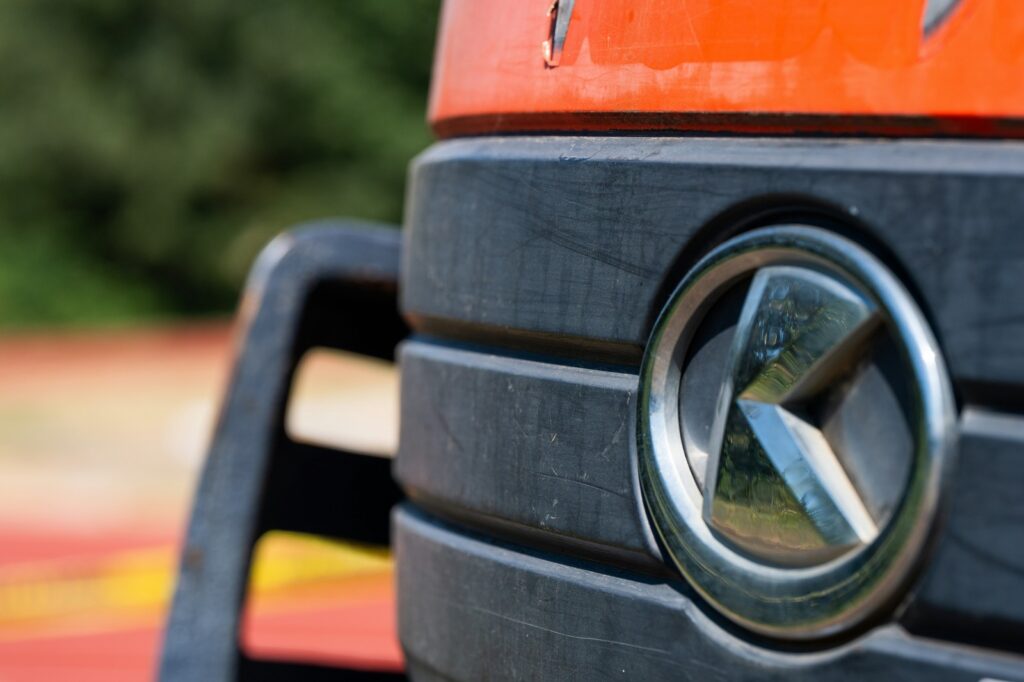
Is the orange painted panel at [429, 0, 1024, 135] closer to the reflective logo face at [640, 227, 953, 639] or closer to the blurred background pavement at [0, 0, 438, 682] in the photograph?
the reflective logo face at [640, 227, 953, 639]

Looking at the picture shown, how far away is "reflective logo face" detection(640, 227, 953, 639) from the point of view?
125 centimetres

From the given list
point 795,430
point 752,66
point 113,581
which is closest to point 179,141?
point 113,581

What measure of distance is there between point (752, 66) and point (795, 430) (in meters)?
0.34

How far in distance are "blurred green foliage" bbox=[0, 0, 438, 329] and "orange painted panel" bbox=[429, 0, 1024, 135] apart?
22.2 metres

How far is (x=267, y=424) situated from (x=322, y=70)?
22.4 metres

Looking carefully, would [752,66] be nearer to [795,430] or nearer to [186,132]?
[795,430]

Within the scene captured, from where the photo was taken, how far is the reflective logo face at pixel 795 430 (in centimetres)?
125

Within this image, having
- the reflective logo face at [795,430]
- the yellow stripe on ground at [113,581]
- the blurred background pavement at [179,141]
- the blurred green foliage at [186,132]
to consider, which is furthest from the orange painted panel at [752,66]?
the blurred green foliage at [186,132]

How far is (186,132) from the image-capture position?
24.3 m

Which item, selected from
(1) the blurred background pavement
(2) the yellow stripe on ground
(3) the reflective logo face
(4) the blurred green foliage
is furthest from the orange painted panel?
(4) the blurred green foliage

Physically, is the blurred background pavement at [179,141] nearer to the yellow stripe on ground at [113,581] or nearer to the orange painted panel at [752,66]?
the yellow stripe on ground at [113,581]

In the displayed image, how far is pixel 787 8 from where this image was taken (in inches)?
54.2

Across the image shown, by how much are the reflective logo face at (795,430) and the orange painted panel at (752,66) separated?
0.12 metres

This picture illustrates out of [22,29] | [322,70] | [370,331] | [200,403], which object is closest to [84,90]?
[22,29]
